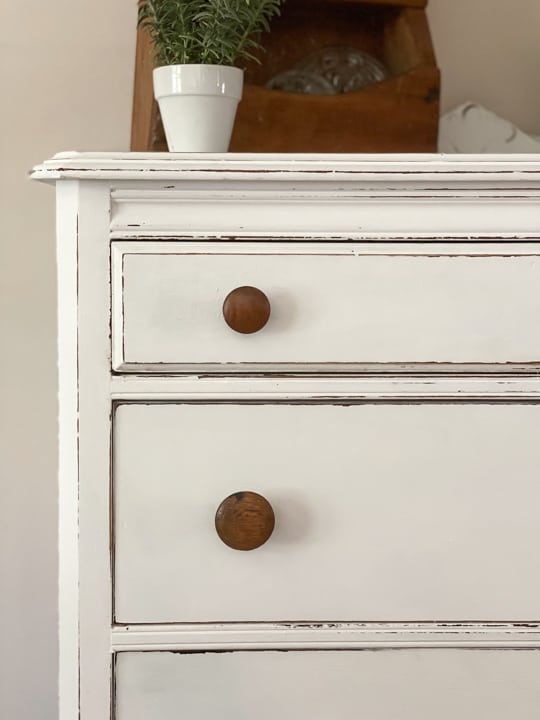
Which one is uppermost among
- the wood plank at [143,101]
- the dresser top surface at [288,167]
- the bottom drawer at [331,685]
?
the wood plank at [143,101]

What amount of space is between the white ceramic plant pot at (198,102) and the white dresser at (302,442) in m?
0.15

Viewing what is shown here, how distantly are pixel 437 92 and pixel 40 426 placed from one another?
77 cm

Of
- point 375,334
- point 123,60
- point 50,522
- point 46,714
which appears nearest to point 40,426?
point 50,522

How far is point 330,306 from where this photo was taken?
69 centimetres

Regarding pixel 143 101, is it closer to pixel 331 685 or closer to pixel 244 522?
pixel 244 522

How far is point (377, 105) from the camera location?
104 centimetres

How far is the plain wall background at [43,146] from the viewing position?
116 cm

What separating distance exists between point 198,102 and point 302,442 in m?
0.37

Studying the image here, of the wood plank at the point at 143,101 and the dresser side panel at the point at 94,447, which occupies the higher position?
the wood plank at the point at 143,101

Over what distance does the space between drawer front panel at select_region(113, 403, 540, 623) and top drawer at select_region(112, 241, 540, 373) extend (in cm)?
5

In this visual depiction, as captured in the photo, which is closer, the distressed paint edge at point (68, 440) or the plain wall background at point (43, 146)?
the distressed paint edge at point (68, 440)

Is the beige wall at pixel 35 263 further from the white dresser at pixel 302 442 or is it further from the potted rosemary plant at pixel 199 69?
the white dresser at pixel 302 442

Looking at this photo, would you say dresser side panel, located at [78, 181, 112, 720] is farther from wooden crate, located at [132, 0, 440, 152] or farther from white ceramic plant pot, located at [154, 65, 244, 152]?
wooden crate, located at [132, 0, 440, 152]

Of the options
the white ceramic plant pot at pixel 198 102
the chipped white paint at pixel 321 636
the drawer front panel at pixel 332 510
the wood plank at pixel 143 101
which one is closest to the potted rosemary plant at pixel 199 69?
the white ceramic plant pot at pixel 198 102
